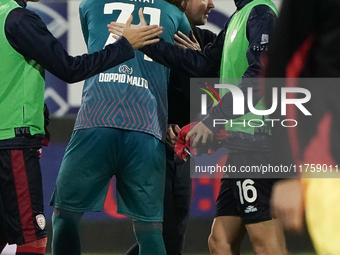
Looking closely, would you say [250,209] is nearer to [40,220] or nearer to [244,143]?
[244,143]

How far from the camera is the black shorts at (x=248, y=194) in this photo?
2510 millimetres

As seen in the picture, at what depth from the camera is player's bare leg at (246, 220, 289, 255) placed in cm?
250

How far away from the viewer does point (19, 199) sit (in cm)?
245

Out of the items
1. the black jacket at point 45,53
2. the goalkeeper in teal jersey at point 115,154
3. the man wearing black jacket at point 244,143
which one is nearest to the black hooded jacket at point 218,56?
the man wearing black jacket at point 244,143

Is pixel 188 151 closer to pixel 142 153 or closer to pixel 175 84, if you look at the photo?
pixel 142 153

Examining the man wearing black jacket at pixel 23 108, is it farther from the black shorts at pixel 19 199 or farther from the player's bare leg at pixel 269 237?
the player's bare leg at pixel 269 237

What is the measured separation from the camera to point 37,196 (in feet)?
8.16

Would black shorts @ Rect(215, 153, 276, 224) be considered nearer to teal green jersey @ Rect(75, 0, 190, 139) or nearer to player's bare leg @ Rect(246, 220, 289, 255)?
player's bare leg @ Rect(246, 220, 289, 255)

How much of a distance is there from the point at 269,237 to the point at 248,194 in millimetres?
209

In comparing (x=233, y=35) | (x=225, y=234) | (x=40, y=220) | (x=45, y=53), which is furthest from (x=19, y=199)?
(x=233, y=35)

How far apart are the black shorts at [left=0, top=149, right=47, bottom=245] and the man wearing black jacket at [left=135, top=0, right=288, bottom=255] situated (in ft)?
2.45

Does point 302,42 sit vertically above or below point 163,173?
above

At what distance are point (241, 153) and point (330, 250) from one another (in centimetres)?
144

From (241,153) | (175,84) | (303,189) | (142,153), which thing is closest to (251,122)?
(241,153)
